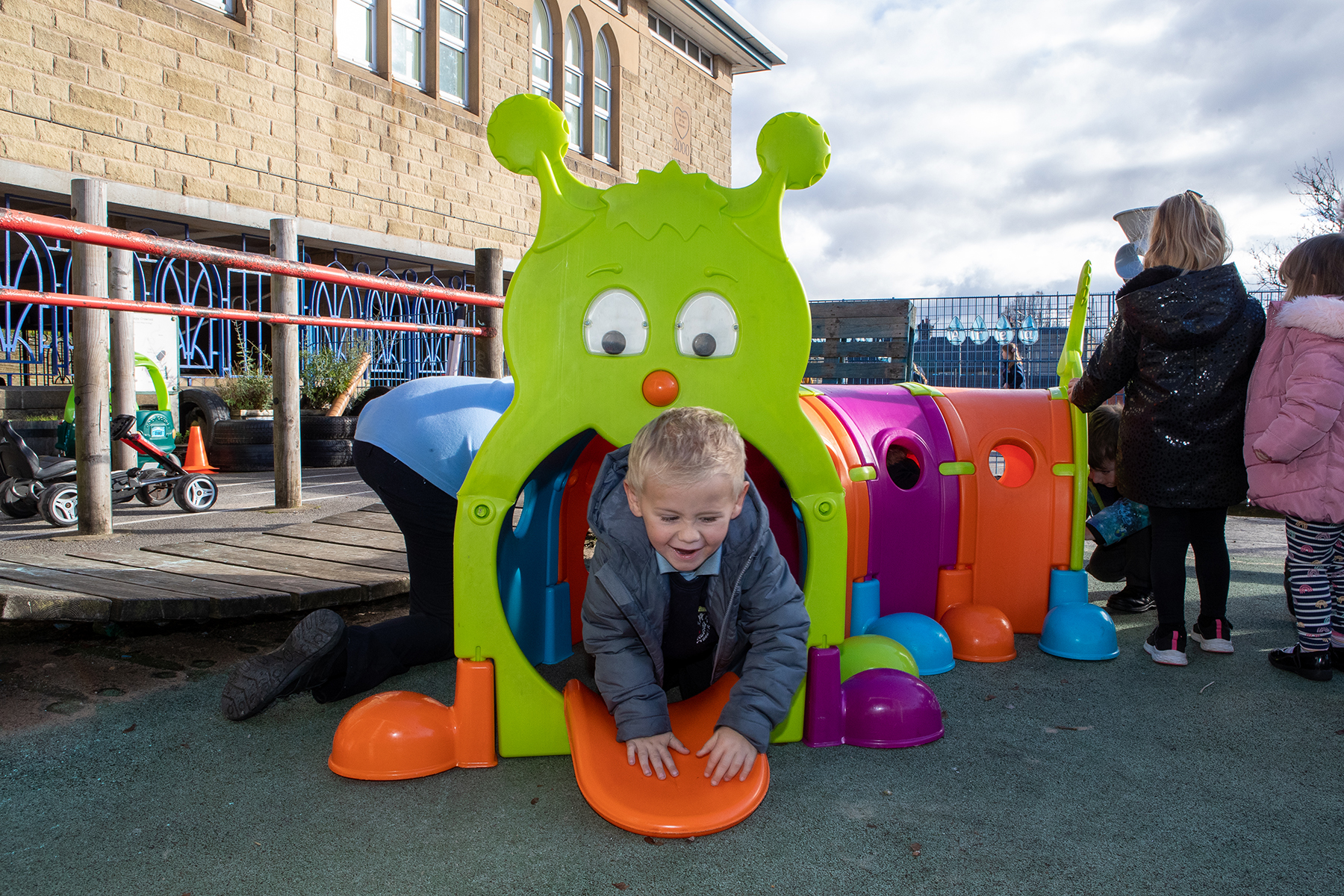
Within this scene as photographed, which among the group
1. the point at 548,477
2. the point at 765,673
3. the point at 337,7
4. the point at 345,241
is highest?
the point at 337,7

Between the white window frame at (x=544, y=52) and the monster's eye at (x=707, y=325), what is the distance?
1106cm

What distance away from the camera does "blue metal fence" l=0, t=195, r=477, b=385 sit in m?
7.68

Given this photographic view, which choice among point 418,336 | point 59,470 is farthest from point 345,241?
point 59,470

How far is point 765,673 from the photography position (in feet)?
6.48

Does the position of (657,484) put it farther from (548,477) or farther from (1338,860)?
(1338,860)

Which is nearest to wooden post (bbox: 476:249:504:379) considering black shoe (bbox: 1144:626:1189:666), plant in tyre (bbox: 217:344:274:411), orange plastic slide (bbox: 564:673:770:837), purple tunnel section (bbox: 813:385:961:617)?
purple tunnel section (bbox: 813:385:961:617)

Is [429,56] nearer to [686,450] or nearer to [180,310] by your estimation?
[180,310]

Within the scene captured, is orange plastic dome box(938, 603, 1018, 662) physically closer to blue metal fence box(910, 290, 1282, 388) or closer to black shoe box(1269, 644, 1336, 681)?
black shoe box(1269, 644, 1336, 681)

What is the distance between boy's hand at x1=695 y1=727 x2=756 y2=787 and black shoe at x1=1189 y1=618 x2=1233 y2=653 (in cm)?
203

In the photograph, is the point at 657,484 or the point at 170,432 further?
the point at 170,432

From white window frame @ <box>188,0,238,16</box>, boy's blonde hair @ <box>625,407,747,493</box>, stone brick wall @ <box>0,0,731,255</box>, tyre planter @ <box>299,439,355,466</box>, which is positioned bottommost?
tyre planter @ <box>299,439,355,466</box>

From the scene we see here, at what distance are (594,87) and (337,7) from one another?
4663 millimetres

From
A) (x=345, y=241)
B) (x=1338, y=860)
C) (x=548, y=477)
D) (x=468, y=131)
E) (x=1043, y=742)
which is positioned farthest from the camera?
(x=468, y=131)

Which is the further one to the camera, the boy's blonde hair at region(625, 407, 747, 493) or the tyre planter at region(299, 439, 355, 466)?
the tyre planter at region(299, 439, 355, 466)
